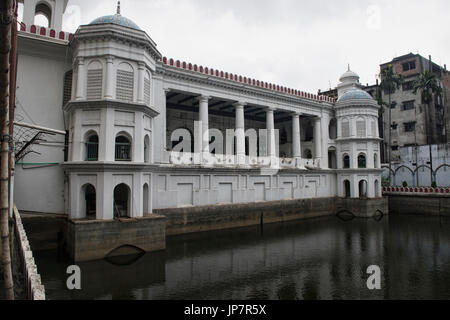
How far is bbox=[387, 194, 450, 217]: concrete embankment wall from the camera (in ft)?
85.5

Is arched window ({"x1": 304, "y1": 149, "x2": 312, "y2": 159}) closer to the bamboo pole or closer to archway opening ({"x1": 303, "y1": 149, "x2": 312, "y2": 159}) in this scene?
archway opening ({"x1": 303, "y1": 149, "x2": 312, "y2": 159})

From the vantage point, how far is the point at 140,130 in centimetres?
1399

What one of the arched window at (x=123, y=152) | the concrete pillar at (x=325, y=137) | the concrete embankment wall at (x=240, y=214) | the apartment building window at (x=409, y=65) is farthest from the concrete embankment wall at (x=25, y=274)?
the apartment building window at (x=409, y=65)

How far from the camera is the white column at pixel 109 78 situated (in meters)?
13.4

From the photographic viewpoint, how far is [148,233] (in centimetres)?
1370

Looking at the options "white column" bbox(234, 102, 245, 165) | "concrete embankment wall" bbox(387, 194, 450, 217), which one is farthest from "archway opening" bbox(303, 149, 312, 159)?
"white column" bbox(234, 102, 245, 165)

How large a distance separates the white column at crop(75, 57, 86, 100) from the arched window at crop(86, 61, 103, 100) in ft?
0.61

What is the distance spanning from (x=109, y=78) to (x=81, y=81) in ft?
4.44

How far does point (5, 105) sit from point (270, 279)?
9.79 metres

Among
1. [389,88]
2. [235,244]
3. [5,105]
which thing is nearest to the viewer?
[5,105]

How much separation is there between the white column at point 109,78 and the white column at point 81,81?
44.3 inches

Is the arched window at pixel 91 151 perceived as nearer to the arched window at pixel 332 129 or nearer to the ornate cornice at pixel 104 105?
the ornate cornice at pixel 104 105

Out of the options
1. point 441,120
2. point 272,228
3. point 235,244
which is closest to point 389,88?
point 441,120
